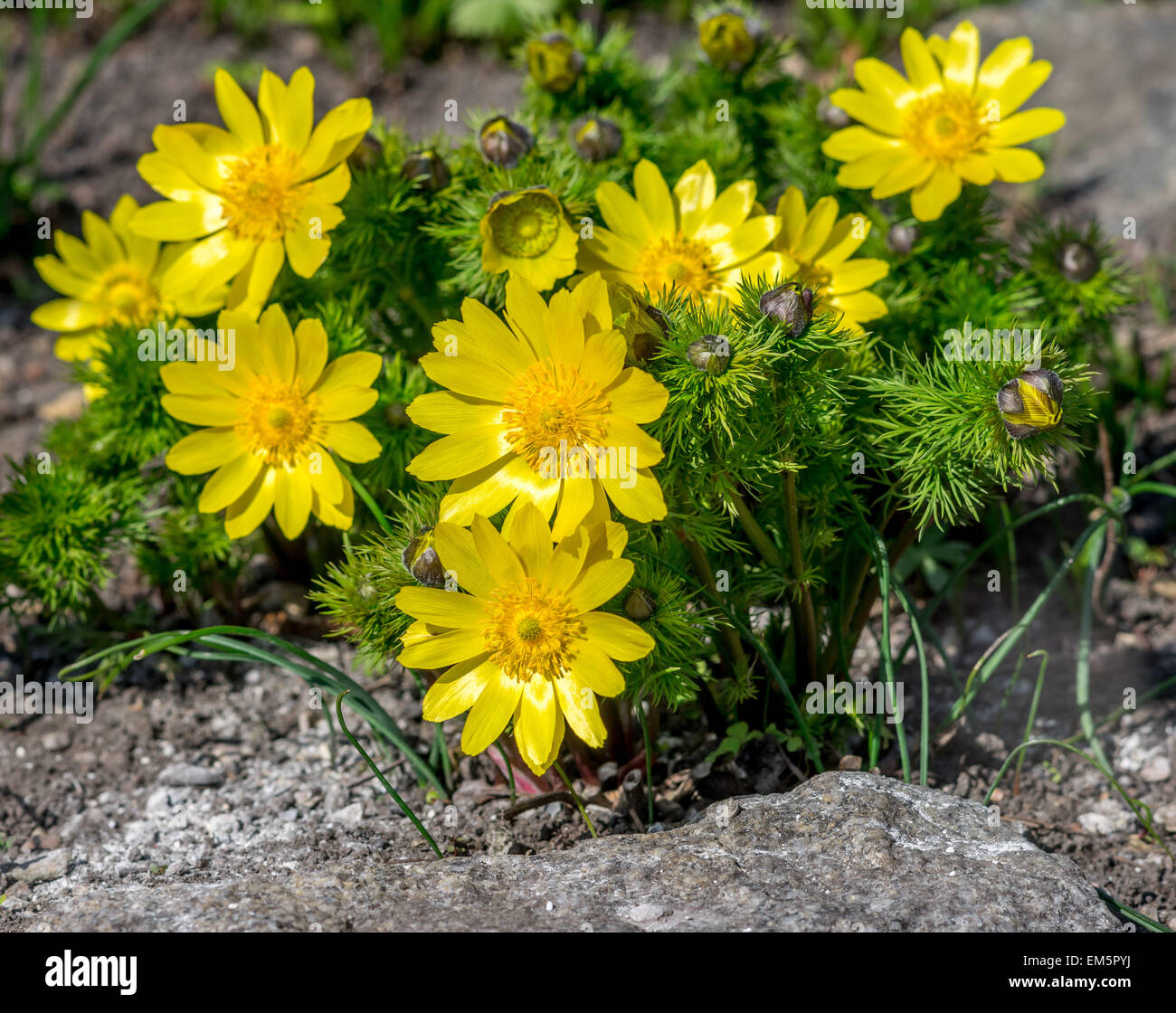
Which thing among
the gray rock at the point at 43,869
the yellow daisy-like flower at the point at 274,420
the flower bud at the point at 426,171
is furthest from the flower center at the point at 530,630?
the gray rock at the point at 43,869

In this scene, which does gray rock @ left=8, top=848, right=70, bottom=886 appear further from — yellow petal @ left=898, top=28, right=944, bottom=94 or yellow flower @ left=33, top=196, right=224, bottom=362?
yellow petal @ left=898, top=28, right=944, bottom=94

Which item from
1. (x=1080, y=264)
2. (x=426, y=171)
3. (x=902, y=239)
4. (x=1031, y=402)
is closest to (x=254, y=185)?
(x=426, y=171)

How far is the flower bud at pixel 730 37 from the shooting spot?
2506 millimetres

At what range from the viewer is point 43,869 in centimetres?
221

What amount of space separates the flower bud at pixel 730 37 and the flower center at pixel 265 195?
3.13ft

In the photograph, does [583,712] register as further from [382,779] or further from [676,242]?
[676,242]

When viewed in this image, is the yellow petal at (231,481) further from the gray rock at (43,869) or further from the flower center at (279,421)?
the gray rock at (43,869)

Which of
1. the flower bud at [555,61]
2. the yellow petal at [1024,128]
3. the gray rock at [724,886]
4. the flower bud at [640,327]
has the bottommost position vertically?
the gray rock at [724,886]
